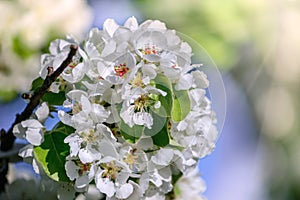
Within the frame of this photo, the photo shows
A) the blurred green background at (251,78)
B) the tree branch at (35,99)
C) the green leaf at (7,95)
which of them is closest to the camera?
the tree branch at (35,99)

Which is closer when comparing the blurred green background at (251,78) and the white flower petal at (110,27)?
the white flower petal at (110,27)

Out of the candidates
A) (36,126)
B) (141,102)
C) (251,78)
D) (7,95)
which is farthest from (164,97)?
(251,78)

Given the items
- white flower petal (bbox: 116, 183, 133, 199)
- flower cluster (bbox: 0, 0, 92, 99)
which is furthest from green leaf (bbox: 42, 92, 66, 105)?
flower cluster (bbox: 0, 0, 92, 99)

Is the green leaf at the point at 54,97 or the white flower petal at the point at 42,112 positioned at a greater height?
the green leaf at the point at 54,97

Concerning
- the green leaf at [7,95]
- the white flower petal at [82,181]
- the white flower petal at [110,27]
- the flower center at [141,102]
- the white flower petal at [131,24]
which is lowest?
the white flower petal at [82,181]

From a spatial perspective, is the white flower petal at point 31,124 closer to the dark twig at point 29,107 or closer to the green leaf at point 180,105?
the dark twig at point 29,107

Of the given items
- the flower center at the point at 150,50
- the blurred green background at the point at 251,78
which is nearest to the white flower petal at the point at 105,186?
the flower center at the point at 150,50
